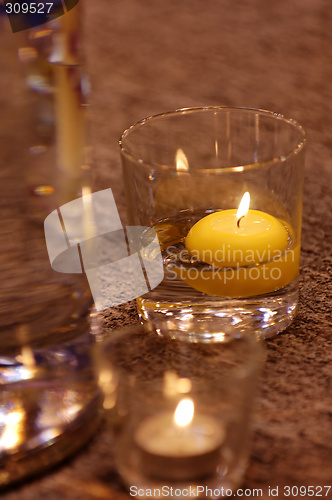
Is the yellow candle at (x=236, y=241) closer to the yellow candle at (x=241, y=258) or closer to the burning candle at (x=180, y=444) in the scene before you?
the yellow candle at (x=241, y=258)

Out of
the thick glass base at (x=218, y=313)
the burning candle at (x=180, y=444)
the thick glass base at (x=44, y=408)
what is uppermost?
the burning candle at (x=180, y=444)

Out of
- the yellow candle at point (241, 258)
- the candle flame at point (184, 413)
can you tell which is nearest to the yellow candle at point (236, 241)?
the yellow candle at point (241, 258)

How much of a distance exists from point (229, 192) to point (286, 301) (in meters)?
0.07

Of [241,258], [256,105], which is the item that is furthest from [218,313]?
[256,105]

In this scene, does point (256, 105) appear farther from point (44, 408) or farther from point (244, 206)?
point (44, 408)

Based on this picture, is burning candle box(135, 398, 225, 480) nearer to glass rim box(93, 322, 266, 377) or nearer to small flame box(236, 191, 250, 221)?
glass rim box(93, 322, 266, 377)

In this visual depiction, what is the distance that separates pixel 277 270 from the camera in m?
0.41

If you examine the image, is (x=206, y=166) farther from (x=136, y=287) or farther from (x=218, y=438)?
(x=218, y=438)

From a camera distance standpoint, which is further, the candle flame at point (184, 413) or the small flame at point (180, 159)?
the small flame at point (180, 159)

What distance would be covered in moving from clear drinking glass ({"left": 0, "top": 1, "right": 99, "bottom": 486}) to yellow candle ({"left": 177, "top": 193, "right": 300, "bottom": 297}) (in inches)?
2.8

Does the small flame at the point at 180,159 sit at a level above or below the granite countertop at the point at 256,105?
above

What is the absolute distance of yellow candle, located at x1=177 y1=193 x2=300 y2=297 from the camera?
40 centimetres

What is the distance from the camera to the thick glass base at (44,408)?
13.6 inches

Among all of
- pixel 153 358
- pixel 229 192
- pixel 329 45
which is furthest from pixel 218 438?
pixel 329 45
